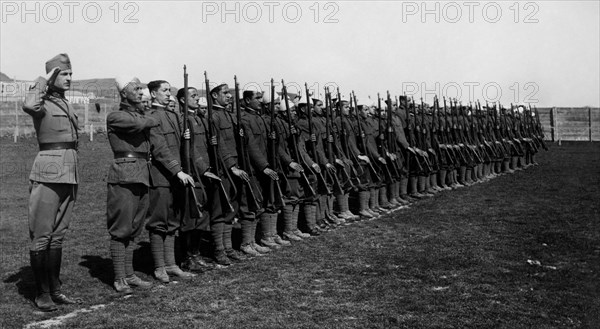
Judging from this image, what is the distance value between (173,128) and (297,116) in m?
3.42

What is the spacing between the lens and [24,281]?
626cm

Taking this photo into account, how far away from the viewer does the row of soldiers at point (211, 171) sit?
18.1 ft

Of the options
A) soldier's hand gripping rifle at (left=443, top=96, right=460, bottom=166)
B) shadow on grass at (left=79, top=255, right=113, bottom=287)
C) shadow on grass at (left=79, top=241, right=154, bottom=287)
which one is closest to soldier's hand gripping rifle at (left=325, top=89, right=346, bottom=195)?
shadow on grass at (left=79, top=241, right=154, bottom=287)

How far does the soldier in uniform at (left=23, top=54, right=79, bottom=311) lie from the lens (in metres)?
5.39

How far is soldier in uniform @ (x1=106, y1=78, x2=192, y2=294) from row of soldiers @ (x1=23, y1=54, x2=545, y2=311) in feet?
0.04

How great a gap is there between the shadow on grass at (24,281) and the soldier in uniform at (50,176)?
40 centimetres

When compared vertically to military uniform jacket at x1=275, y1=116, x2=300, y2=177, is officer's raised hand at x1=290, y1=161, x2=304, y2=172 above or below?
below

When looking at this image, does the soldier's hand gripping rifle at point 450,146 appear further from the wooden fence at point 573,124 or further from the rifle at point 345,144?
the wooden fence at point 573,124

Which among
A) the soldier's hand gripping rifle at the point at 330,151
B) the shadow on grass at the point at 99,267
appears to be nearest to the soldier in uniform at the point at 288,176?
the soldier's hand gripping rifle at the point at 330,151

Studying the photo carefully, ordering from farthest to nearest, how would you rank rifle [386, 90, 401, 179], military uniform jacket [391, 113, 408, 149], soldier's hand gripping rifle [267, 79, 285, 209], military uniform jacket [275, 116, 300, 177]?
military uniform jacket [391, 113, 408, 149]
rifle [386, 90, 401, 179]
military uniform jacket [275, 116, 300, 177]
soldier's hand gripping rifle [267, 79, 285, 209]

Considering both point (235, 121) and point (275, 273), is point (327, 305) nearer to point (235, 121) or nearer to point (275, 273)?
point (275, 273)

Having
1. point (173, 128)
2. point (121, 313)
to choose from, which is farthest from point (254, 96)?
point (121, 313)

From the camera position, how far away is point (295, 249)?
8109 mm

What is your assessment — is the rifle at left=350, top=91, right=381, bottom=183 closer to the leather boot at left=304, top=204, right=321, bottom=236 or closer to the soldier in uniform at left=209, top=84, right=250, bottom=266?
the leather boot at left=304, top=204, right=321, bottom=236
